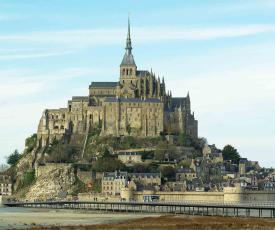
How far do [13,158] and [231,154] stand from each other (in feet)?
139

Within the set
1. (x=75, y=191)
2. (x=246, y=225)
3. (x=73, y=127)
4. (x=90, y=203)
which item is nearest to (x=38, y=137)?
(x=73, y=127)

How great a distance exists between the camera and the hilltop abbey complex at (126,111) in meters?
169

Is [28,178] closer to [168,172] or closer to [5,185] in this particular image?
[5,185]

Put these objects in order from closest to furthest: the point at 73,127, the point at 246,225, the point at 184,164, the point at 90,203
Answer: the point at 246,225
the point at 90,203
the point at 184,164
the point at 73,127

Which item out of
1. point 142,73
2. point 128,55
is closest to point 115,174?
point 142,73

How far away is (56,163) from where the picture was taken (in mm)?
166000

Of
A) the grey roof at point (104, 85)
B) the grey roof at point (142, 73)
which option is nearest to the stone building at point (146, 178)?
the grey roof at point (142, 73)

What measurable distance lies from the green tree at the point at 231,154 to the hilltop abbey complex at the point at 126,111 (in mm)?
6673

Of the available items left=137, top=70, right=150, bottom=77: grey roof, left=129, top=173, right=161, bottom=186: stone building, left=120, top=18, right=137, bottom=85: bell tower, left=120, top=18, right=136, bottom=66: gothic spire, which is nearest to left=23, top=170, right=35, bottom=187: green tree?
left=129, top=173, right=161, bottom=186: stone building

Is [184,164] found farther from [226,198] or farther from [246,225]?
[246,225]

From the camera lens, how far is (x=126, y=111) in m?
169

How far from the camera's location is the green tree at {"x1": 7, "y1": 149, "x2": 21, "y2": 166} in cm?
18460

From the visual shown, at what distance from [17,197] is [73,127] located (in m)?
17.0

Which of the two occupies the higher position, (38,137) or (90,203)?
(38,137)
